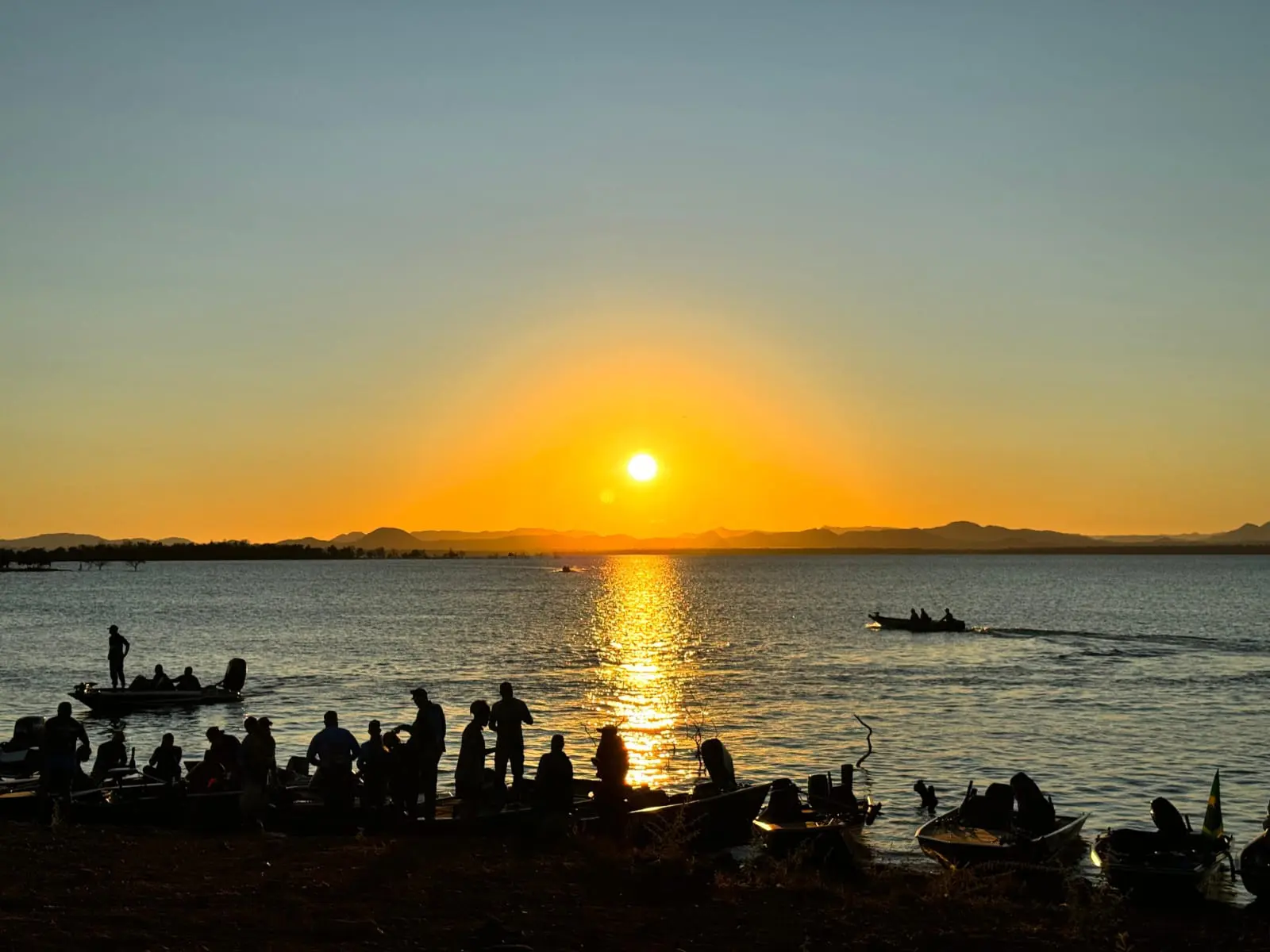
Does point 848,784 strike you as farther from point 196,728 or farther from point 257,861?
point 196,728

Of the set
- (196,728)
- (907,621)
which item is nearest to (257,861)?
(196,728)

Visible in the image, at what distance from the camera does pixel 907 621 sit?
3447 inches

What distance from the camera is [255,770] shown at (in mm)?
17953

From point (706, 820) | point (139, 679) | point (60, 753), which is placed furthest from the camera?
point (139, 679)

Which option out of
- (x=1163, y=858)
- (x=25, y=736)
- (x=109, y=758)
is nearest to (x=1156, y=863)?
(x=1163, y=858)

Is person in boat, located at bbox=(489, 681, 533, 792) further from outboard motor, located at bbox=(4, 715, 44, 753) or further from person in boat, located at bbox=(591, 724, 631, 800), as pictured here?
outboard motor, located at bbox=(4, 715, 44, 753)

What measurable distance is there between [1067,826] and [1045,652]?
50.2 meters

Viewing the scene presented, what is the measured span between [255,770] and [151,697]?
24718 mm

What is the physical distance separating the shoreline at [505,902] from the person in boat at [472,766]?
2.05 ft

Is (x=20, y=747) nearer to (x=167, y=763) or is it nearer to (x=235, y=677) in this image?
(x=167, y=763)

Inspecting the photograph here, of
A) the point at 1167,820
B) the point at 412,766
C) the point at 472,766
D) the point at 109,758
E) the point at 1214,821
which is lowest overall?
the point at 1214,821

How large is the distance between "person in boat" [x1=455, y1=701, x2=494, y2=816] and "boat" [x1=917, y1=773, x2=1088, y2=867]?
736 cm

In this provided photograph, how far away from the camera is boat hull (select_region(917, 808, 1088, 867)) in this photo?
1883 centimetres

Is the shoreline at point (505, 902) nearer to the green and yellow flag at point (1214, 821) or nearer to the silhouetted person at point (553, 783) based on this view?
the silhouetted person at point (553, 783)
